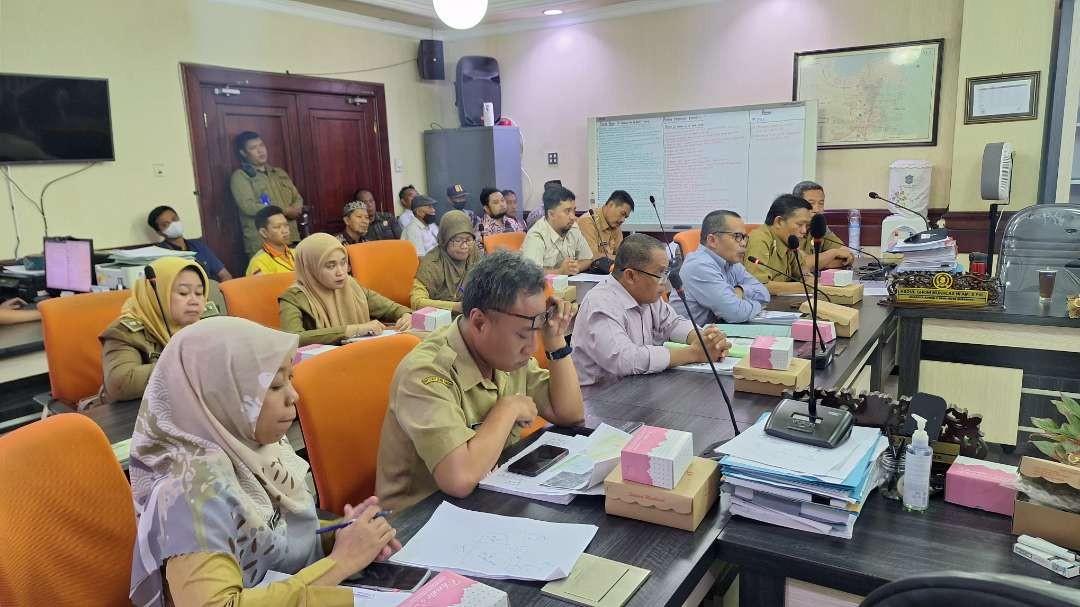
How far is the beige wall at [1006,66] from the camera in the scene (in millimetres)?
4742

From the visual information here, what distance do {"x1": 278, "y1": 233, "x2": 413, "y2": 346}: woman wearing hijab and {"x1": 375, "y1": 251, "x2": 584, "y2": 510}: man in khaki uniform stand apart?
56.1 inches

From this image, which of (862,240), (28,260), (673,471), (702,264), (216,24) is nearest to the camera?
(673,471)

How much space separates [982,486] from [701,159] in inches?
208

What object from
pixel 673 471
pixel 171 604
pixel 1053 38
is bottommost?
pixel 171 604

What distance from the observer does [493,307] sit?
61.3 inches

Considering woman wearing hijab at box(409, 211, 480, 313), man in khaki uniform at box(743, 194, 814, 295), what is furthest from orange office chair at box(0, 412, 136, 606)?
man in khaki uniform at box(743, 194, 814, 295)

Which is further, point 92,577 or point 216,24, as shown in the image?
point 216,24

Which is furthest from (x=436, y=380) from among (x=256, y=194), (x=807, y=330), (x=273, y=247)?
(x=256, y=194)

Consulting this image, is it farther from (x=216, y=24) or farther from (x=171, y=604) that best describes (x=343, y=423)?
(x=216, y=24)

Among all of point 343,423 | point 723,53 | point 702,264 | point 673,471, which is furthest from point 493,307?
point 723,53

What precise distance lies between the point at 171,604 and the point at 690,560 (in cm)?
82

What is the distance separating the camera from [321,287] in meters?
3.16

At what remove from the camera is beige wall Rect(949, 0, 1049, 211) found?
4.74m

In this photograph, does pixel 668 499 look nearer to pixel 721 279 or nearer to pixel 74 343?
pixel 721 279
